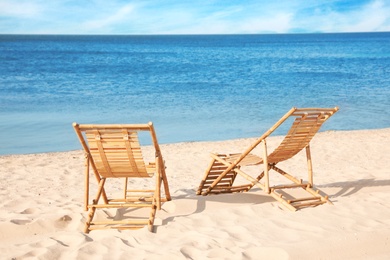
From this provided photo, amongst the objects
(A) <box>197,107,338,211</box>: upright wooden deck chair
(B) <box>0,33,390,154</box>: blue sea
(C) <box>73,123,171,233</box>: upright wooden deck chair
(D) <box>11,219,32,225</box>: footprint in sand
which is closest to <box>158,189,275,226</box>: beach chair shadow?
(A) <box>197,107,338,211</box>: upright wooden deck chair

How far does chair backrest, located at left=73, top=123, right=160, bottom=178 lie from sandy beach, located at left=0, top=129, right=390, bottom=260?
50 centimetres

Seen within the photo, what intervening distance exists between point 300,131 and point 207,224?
52.4 inches

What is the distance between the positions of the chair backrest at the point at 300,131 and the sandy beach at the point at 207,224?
0.50 m

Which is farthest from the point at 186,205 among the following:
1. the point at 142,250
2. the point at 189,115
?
the point at 189,115

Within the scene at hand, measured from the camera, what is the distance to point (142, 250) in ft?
11.1

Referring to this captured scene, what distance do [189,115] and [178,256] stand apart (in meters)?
11.1

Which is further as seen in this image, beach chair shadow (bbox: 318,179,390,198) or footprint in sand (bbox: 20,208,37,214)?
beach chair shadow (bbox: 318,179,390,198)

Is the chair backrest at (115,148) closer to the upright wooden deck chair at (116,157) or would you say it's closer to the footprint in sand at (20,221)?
the upright wooden deck chair at (116,157)

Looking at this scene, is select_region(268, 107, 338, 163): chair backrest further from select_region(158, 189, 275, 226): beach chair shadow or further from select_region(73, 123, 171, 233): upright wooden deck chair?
select_region(73, 123, 171, 233): upright wooden deck chair

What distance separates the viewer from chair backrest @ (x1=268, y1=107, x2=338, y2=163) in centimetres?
467

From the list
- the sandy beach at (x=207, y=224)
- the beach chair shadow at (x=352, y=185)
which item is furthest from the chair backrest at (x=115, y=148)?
the beach chair shadow at (x=352, y=185)

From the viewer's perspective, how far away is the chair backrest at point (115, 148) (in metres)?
4.00

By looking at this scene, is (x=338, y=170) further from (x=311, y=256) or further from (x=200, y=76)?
(x=200, y=76)

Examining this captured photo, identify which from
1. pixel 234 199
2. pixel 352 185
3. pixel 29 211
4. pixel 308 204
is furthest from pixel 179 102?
pixel 308 204
